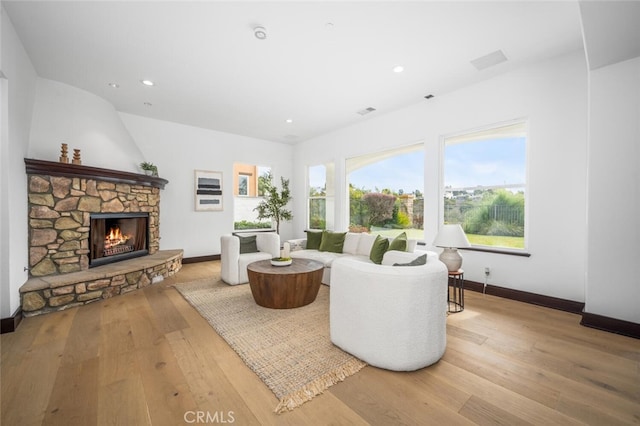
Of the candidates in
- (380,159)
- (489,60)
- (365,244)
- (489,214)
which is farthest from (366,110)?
(489,214)

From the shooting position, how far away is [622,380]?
6.02 ft

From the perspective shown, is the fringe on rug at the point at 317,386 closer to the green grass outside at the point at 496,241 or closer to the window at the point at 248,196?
the green grass outside at the point at 496,241

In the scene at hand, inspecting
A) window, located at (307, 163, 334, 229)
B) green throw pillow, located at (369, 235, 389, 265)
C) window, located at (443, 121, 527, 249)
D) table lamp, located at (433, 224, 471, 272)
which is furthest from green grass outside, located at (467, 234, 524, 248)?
window, located at (307, 163, 334, 229)

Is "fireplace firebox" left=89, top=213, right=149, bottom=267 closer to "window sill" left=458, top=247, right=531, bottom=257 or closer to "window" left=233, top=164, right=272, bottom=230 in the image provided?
"window" left=233, top=164, right=272, bottom=230

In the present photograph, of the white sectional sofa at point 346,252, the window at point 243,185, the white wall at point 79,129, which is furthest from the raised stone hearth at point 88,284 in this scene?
the window at point 243,185

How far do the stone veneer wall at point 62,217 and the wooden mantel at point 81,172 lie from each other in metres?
0.07

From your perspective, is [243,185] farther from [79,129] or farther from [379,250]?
[379,250]

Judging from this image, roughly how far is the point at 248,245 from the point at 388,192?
285 cm

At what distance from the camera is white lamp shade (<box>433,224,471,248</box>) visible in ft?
9.75

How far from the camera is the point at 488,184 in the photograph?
12.7 ft

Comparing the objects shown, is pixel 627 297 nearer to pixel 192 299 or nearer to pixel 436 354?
pixel 436 354

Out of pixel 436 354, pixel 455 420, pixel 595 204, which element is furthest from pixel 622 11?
pixel 455 420

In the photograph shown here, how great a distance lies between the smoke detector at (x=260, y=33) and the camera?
2671 millimetres

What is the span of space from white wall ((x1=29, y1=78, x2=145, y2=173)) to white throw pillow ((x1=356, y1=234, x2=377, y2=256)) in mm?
4203
